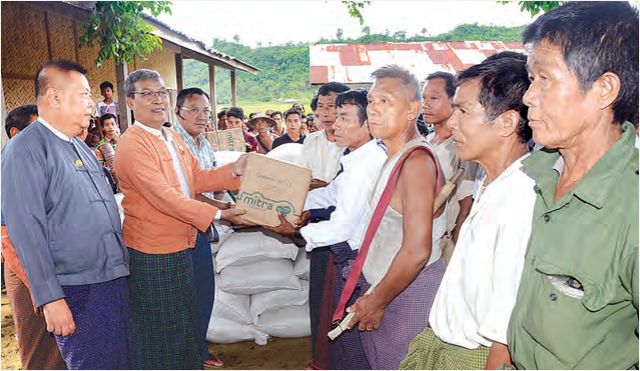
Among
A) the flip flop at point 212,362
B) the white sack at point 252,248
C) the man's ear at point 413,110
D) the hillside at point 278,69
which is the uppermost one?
the hillside at point 278,69

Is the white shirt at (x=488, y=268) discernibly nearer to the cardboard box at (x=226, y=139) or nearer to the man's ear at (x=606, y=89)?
the man's ear at (x=606, y=89)

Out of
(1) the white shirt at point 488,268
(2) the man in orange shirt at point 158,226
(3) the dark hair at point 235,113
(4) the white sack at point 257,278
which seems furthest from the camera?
(3) the dark hair at point 235,113

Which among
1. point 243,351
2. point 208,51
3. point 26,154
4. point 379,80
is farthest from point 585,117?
point 208,51

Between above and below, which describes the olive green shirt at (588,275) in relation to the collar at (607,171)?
below

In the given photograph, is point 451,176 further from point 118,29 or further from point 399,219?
point 118,29

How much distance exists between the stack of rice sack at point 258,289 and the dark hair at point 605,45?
2709 millimetres

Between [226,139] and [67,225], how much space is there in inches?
136

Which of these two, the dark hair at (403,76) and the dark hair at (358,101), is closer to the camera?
the dark hair at (403,76)

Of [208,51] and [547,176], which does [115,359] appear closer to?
[547,176]

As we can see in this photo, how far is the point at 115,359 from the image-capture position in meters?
2.24

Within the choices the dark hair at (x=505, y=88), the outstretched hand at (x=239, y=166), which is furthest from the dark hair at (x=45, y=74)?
the dark hair at (x=505, y=88)

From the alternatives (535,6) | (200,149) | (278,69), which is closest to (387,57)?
(535,6)

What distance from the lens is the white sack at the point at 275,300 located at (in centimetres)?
348

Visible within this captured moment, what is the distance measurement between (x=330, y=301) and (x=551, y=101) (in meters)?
1.77
